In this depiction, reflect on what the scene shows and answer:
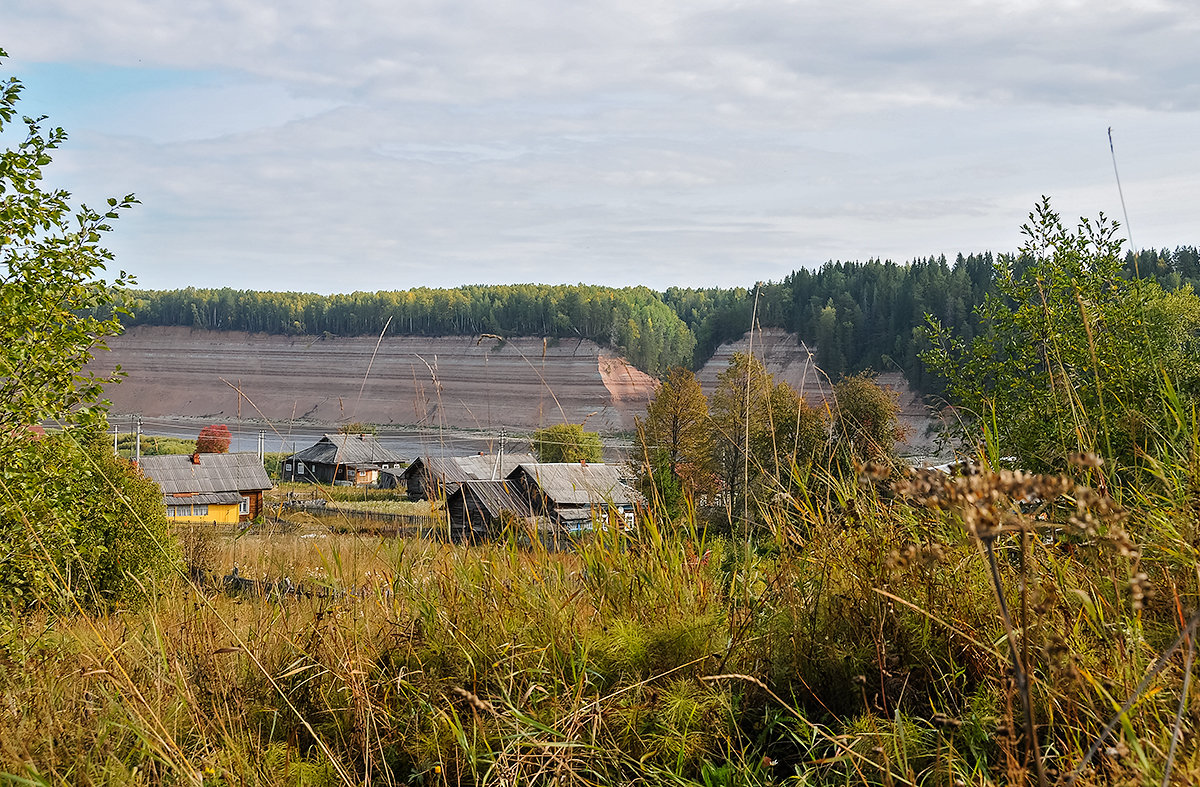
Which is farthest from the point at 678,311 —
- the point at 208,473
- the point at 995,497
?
the point at 995,497

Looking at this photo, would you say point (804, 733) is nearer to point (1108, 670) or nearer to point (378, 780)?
point (1108, 670)

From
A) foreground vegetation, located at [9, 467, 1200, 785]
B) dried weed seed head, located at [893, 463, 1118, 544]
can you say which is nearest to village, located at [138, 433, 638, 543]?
foreground vegetation, located at [9, 467, 1200, 785]

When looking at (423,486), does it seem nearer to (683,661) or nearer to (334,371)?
(683,661)

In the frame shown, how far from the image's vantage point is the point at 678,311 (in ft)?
362

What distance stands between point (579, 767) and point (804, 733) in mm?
477

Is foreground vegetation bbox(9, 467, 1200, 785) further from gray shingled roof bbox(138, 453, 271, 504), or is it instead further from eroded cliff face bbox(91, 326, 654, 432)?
eroded cliff face bbox(91, 326, 654, 432)

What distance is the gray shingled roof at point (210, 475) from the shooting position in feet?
114

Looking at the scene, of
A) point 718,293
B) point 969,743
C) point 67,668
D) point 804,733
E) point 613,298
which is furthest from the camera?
point 718,293

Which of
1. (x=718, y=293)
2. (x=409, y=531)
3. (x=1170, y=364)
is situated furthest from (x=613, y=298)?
(x=409, y=531)

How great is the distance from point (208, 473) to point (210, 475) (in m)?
0.13

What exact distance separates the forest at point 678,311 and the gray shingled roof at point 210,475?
17866 millimetres

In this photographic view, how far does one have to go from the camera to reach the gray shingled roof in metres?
34.9

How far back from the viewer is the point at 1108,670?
1.63 metres

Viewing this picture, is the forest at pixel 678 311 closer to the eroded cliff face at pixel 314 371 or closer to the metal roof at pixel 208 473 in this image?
the eroded cliff face at pixel 314 371
